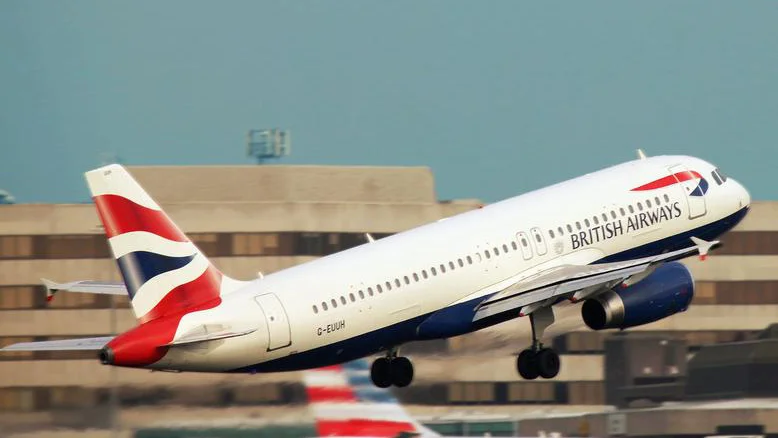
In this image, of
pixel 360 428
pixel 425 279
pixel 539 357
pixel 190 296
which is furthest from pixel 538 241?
pixel 360 428

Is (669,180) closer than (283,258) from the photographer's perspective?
Yes

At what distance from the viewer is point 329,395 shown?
70375 mm

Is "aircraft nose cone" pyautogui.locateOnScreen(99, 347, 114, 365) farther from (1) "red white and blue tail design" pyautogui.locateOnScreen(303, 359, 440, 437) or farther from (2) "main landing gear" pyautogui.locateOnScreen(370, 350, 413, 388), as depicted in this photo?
(1) "red white and blue tail design" pyautogui.locateOnScreen(303, 359, 440, 437)

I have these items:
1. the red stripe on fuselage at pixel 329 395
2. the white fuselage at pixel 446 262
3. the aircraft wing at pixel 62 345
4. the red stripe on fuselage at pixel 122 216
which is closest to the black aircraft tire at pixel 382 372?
the white fuselage at pixel 446 262

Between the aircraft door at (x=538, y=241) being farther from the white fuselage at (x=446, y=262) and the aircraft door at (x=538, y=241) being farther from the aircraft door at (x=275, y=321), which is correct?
the aircraft door at (x=275, y=321)

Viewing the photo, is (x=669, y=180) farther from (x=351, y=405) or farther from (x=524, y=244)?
(x=351, y=405)

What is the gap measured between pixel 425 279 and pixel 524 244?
4.61 m

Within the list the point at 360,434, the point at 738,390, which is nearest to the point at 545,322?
the point at 360,434

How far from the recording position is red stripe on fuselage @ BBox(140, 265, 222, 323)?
167ft

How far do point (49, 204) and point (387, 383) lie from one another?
5864cm

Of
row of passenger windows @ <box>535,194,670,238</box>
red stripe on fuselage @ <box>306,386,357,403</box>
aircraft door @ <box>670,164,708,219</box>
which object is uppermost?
aircraft door @ <box>670,164,708,219</box>

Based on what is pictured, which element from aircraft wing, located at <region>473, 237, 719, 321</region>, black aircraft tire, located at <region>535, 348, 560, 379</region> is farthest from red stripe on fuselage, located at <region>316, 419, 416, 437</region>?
aircraft wing, located at <region>473, 237, 719, 321</region>

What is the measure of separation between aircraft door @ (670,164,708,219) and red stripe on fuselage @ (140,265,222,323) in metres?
19.1

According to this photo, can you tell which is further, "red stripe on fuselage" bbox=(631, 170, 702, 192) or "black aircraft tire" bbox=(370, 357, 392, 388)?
"red stripe on fuselage" bbox=(631, 170, 702, 192)
